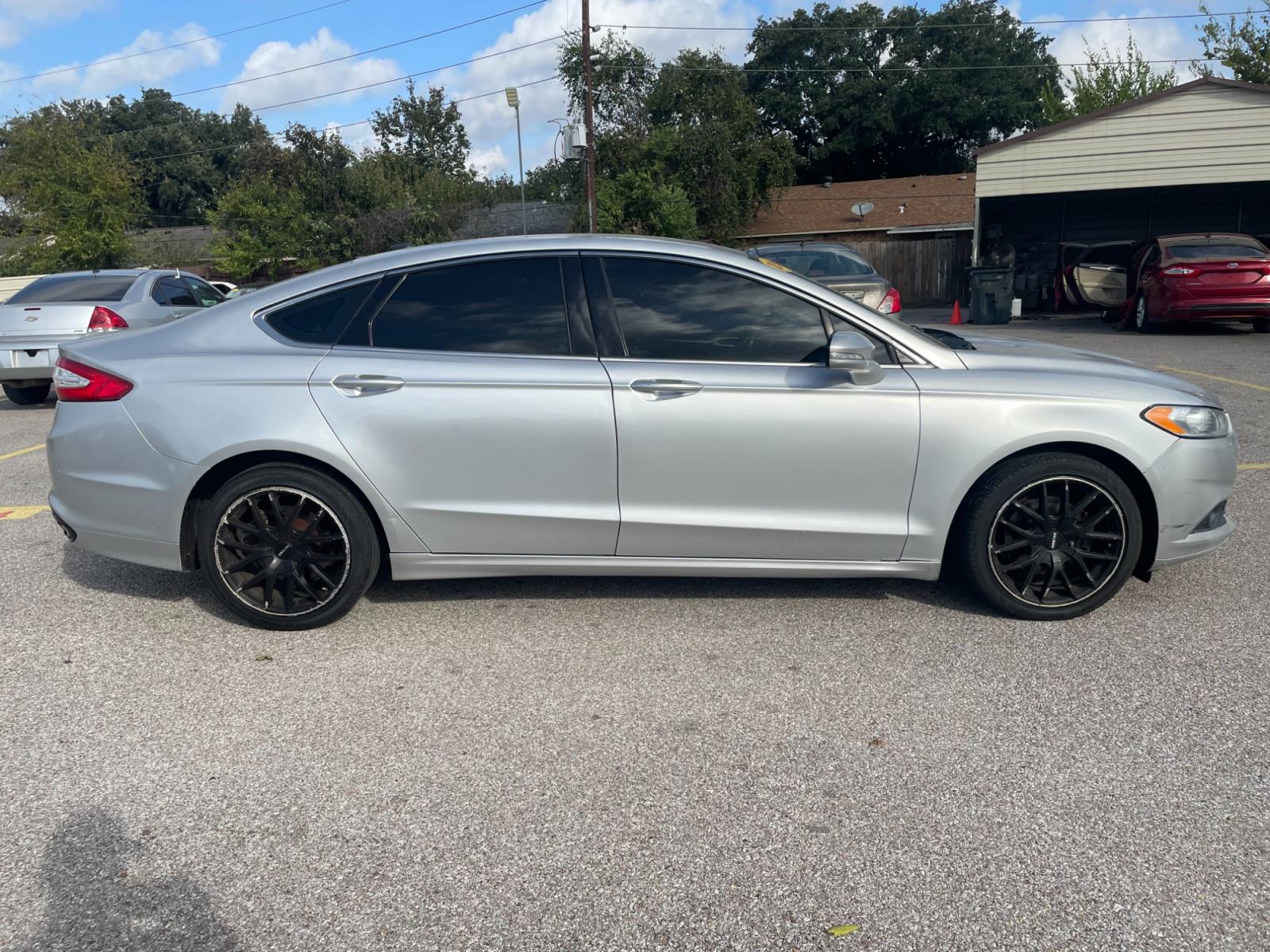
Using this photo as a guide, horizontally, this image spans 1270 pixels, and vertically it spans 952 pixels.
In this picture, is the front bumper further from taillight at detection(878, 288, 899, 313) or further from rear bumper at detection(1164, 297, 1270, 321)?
rear bumper at detection(1164, 297, 1270, 321)

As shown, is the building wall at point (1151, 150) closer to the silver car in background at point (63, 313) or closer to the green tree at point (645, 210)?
the green tree at point (645, 210)

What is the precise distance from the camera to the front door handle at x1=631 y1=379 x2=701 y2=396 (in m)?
4.22

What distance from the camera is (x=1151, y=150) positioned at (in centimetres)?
2075

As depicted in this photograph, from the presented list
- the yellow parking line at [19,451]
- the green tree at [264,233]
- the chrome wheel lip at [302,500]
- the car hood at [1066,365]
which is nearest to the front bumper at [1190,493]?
the car hood at [1066,365]

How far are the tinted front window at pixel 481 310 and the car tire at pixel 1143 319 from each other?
14868 millimetres

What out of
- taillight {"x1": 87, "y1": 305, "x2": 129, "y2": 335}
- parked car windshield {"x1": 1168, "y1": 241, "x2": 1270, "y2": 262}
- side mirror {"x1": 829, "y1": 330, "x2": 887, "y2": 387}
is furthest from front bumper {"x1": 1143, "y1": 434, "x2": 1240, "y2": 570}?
parked car windshield {"x1": 1168, "y1": 241, "x2": 1270, "y2": 262}

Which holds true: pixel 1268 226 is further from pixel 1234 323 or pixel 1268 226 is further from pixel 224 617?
pixel 224 617

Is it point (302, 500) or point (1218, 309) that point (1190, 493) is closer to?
point (302, 500)

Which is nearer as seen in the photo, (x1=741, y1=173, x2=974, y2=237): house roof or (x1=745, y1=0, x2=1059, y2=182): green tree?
(x1=741, y1=173, x2=974, y2=237): house roof

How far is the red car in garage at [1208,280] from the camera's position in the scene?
15188 mm

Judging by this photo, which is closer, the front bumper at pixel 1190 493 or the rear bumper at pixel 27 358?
the front bumper at pixel 1190 493

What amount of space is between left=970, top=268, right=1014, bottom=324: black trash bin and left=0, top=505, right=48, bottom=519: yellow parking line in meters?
18.5

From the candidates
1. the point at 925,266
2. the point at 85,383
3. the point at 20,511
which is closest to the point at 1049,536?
the point at 85,383

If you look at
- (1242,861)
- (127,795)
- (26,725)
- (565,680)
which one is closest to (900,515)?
(565,680)
